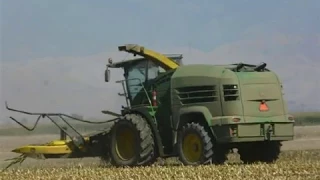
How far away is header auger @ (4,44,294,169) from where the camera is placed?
57.9ft

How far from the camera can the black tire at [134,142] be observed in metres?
18.5

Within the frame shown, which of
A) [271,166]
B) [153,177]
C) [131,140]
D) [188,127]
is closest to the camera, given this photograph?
[153,177]

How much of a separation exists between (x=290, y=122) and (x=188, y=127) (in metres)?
2.24

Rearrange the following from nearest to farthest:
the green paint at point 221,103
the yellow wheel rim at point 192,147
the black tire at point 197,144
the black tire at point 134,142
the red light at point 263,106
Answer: the black tire at point 197,144, the green paint at point 221,103, the yellow wheel rim at point 192,147, the red light at point 263,106, the black tire at point 134,142

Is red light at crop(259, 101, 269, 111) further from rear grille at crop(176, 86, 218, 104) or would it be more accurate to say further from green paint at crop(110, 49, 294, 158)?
rear grille at crop(176, 86, 218, 104)

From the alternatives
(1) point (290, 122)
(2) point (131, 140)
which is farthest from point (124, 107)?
(1) point (290, 122)

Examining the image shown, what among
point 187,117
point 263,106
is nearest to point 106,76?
point 187,117

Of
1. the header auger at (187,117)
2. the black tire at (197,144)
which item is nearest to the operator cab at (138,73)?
the header auger at (187,117)

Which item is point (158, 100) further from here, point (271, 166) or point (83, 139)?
point (271, 166)

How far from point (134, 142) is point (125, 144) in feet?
1.40

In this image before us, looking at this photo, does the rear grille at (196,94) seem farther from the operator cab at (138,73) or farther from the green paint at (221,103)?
the operator cab at (138,73)

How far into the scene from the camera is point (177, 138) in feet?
59.9

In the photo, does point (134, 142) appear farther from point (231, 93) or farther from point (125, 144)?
point (231, 93)

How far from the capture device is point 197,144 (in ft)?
58.4
